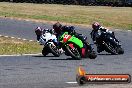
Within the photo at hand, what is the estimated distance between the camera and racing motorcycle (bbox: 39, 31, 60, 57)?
61.2ft

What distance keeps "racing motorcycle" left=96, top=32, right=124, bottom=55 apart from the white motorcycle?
2.73 m

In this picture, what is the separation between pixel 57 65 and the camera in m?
15.8

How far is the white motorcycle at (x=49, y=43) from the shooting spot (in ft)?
61.2

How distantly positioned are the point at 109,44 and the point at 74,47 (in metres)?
3.34

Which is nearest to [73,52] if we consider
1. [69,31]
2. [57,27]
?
[69,31]

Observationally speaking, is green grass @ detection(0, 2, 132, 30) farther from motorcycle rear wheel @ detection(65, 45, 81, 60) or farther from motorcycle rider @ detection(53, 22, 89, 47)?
motorcycle rear wheel @ detection(65, 45, 81, 60)

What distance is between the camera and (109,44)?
2084 cm

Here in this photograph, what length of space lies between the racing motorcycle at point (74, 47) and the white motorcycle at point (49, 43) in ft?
1.58

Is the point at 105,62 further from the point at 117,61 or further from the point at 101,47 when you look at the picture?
the point at 101,47

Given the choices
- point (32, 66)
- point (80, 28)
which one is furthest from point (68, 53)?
point (80, 28)

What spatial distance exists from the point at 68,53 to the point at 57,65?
1938 millimetres

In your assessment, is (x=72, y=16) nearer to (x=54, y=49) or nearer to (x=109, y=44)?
(x=109, y=44)

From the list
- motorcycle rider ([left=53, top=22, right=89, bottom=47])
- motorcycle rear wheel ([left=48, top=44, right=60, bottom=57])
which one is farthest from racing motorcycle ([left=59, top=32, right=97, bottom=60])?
motorcycle rear wheel ([left=48, top=44, right=60, bottom=57])

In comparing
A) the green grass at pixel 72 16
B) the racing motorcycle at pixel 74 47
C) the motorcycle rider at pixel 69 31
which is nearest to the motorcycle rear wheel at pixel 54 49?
the racing motorcycle at pixel 74 47
